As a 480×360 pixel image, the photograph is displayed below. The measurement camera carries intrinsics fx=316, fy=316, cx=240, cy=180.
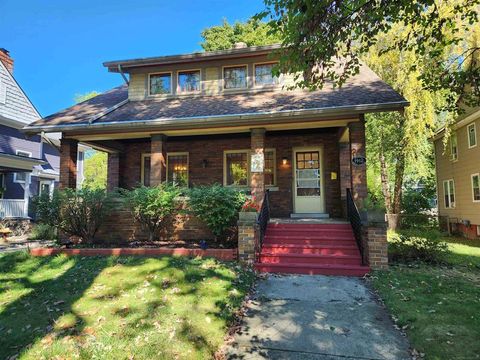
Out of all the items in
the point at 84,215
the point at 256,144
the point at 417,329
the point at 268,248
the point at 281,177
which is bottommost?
the point at 417,329

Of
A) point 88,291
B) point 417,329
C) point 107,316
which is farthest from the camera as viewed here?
point 88,291

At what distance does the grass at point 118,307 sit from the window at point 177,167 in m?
5.22

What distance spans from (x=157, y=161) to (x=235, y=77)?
164 inches

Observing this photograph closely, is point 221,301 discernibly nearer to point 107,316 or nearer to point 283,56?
point 107,316

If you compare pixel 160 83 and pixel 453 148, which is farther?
pixel 453 148

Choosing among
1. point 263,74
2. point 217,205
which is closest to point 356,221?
point 217,205

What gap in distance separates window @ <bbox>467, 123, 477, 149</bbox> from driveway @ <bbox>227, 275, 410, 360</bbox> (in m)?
12.0

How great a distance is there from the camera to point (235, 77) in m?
11.1

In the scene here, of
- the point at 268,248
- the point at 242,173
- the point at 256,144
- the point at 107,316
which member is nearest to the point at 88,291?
the point at 107,316

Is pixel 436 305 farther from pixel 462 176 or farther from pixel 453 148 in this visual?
pixel 453 148

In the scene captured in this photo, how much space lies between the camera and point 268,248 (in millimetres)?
7414

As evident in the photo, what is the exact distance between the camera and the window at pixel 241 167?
1109 cm

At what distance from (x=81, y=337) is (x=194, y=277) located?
87.2 inches

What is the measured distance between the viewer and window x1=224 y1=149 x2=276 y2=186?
437 inches
